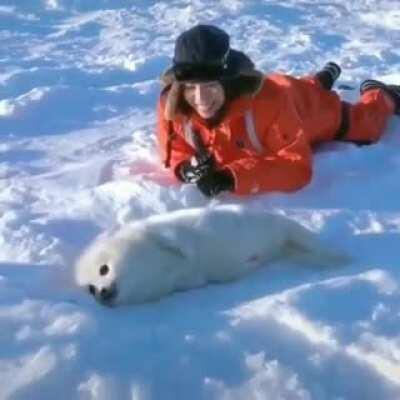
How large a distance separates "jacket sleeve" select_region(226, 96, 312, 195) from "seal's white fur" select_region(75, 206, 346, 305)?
1.23 ft

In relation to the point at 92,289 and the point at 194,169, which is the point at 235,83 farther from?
the point at 92,289

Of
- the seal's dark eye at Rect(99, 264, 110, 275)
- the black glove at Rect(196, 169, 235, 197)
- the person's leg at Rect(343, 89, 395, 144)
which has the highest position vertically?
the seal's dark eye at Rect(99, 264, 110, 275)

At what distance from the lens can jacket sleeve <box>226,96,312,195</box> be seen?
290cm

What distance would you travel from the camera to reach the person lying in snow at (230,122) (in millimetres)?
2898

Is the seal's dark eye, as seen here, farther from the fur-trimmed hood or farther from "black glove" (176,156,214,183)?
the fur-trimmed hood

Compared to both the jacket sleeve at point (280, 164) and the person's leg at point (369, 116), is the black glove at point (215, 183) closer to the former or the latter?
the jacket sleeve at point (280, 164)

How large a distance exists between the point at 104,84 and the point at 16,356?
289 centimetres

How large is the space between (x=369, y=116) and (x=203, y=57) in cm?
101

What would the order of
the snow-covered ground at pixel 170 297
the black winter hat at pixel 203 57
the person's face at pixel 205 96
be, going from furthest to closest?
the person's face at pixel 205 96
the black winter hat at pixel 203 57
the snow-covered ground at pixel 170 297

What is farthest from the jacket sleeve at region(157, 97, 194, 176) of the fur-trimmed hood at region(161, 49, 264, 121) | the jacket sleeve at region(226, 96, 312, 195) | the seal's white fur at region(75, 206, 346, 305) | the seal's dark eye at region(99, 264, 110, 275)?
the seal's dark eye at region(99, 264, 110, 275)

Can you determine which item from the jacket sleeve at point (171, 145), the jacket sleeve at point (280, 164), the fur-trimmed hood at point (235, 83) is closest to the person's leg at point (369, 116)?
the jacket sleeve at point (280, 164)

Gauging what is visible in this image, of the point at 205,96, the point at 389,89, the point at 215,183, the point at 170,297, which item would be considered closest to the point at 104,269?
the point at 170,297

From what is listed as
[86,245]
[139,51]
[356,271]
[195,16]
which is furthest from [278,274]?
[195,16]

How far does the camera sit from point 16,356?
1.95 metres
